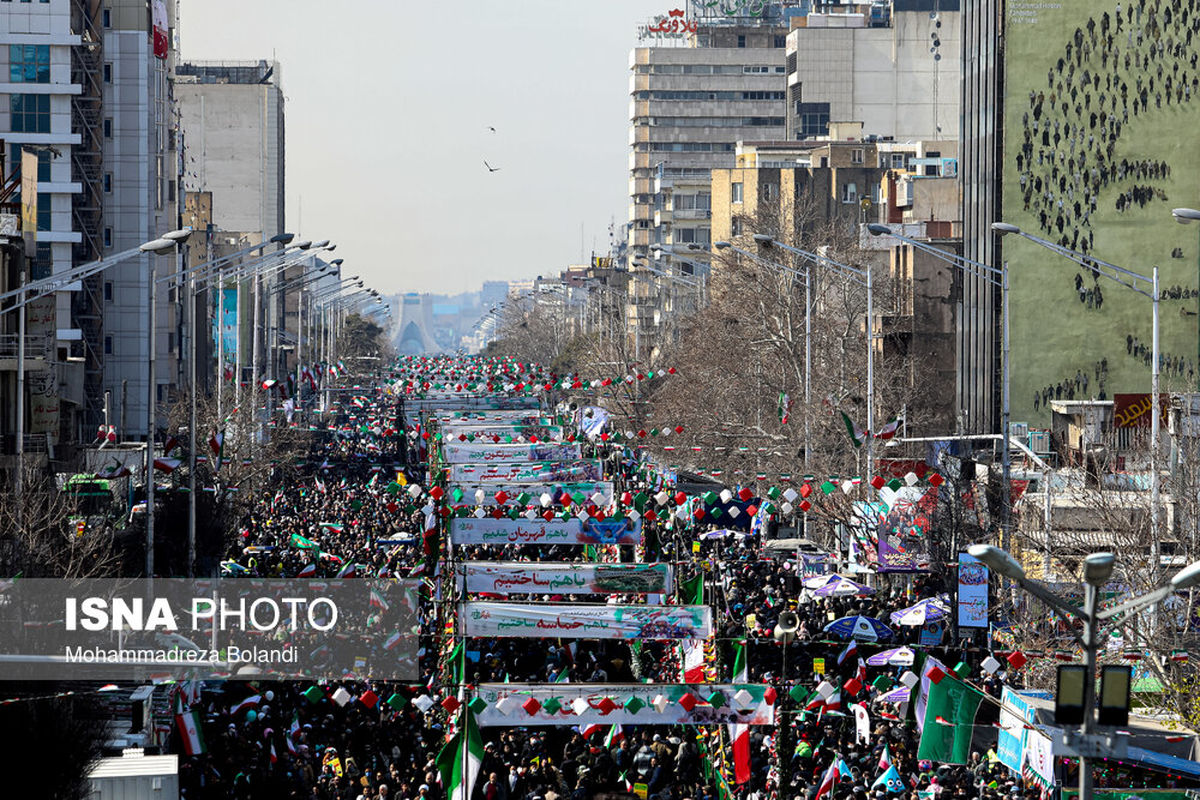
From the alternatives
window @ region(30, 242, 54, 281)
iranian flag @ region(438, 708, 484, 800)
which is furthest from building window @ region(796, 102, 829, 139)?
iranian flag @ region(438, 708, 484, 800)

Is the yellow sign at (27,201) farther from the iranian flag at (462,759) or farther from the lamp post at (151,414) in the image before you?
the iranian flag at (462,759)

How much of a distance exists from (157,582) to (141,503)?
9.70 m

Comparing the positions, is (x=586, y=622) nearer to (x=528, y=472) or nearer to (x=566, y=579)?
(x=566, y=579)

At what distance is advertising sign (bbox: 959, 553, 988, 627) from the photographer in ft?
91.4

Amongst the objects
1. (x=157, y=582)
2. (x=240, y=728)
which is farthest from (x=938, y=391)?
(x=240, y=728)

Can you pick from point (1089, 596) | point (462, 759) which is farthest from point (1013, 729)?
point (1089, 596)

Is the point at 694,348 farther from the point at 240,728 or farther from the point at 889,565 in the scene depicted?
the point at 240,728

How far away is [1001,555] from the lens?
38.4 feet

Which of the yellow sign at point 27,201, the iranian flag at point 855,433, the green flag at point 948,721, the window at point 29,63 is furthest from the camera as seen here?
the window at point 29,63

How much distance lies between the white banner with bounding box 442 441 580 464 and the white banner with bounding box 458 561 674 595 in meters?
19.8

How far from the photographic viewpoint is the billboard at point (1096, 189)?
169 feet

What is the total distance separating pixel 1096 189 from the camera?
53.0 meters

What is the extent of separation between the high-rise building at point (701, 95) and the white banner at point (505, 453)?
96.8m

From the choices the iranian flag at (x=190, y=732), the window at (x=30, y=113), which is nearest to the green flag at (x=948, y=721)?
the iranian flag at (x=190, y=732)
